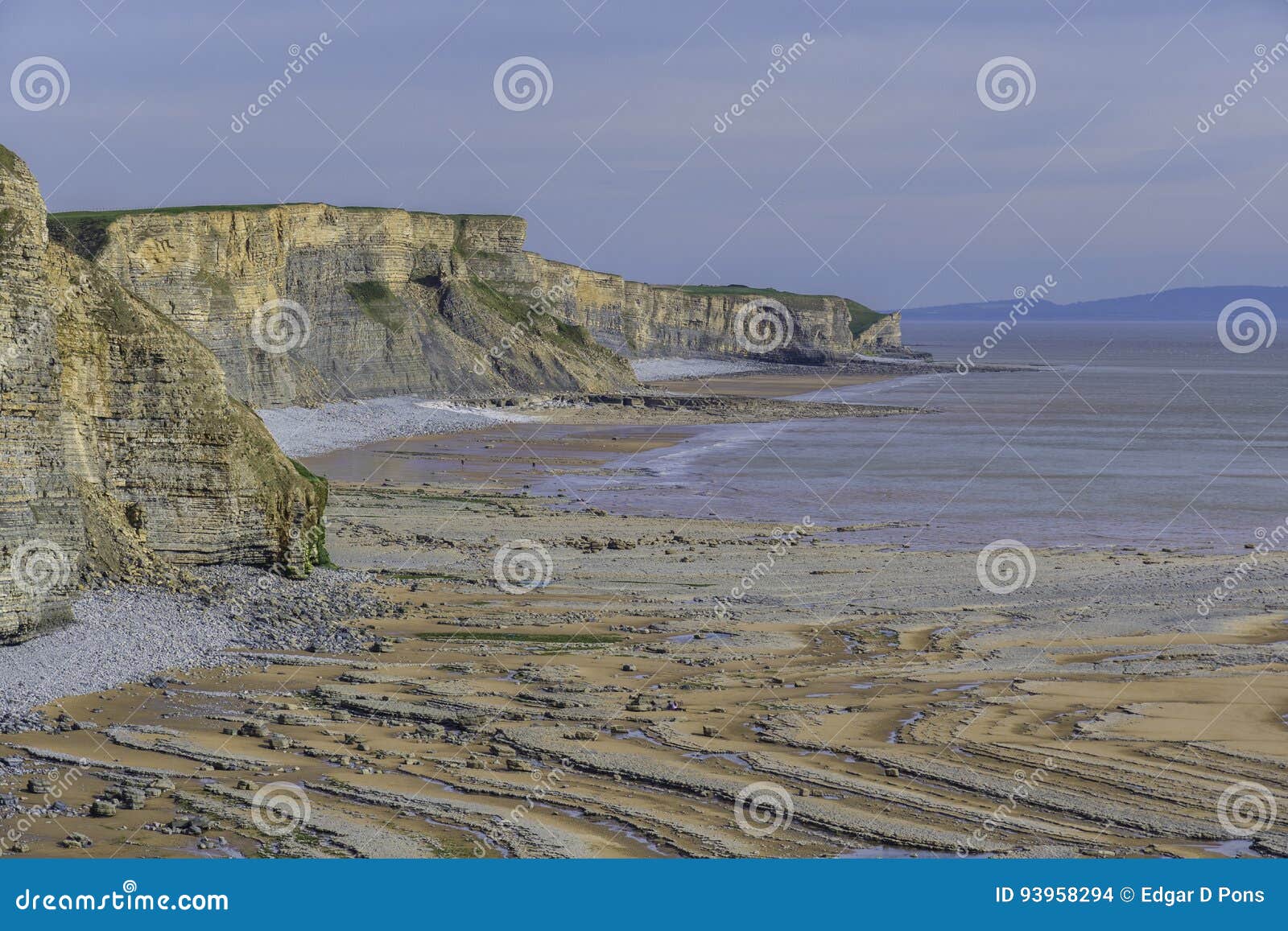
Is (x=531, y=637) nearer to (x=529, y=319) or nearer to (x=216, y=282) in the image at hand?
(x=216, y=282)

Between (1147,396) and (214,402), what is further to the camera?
(1147,396)

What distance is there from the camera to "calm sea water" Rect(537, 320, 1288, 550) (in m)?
36.3

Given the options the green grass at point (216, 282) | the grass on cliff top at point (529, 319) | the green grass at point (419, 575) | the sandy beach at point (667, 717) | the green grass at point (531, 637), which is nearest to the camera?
the sandy beach at point (667, 717)

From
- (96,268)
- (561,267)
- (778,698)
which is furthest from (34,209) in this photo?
(561,267)

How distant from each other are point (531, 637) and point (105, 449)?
695 cm

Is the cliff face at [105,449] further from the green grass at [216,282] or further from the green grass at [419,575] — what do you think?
the green grass at [216,282]

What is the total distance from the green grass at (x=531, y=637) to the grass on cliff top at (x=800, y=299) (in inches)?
5146

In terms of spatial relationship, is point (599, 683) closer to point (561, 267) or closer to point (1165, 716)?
point (1165, 716)

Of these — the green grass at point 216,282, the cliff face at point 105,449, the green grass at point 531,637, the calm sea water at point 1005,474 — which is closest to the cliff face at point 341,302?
the green grass at point 216,282

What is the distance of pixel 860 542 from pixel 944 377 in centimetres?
9586

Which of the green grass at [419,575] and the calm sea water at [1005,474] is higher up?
the calm sea water at [1005,474]

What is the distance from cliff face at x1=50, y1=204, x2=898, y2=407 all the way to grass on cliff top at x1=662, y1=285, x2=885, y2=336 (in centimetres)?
4267

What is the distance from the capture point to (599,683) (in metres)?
18.2

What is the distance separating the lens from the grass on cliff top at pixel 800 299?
16088 cm
